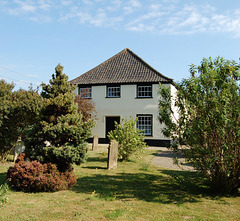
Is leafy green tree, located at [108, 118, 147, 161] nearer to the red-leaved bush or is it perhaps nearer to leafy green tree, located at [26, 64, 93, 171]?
leafy green tree, located at [26, 64, 93, 171]

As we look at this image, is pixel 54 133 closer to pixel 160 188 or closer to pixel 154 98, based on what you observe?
pixel 160 188

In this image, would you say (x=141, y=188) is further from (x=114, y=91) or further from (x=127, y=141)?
(x=114, y=91)

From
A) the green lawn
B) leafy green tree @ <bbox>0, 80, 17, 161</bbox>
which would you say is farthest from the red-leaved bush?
leafy green tree @ <bbox>0, 80, 17, 161</bbox>

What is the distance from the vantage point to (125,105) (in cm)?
2466

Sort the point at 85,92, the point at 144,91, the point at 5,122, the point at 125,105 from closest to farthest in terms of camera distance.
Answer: the point at 5,122 < the point at 144,91 < the point at 125,105 < the point at 85,92

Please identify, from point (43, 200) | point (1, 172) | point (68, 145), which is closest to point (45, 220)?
point (43, 200)

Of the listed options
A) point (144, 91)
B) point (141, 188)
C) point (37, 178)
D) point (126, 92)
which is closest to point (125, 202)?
point (141, 188)

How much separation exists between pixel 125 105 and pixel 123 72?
3.61 meters

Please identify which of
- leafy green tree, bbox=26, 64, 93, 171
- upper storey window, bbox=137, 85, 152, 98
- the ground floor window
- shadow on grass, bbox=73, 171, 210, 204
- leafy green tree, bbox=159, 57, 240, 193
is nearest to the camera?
leafy green tree, bbox=159, 57, 240, 193

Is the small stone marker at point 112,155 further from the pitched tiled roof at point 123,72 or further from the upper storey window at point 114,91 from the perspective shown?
the upper storey window at point 114,91

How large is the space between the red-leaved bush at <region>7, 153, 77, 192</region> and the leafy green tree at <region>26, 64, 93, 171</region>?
326 millimetres

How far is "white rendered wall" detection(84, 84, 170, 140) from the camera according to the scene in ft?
77.4

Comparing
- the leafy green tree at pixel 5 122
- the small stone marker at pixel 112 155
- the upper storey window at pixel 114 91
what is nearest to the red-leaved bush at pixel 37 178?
the leafy green tree at pixel 5 122

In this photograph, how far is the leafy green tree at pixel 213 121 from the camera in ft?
21.4
